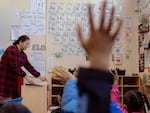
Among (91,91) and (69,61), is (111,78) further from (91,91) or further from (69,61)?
(69,61)

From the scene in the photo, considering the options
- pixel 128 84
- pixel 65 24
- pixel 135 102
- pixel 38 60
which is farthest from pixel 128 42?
pixel 135 102

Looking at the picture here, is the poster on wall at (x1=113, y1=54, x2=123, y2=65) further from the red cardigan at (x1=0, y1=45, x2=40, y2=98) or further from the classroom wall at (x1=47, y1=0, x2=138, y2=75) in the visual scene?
the red cardigan at (x1=0, y1=45, x2=40, y2=98)

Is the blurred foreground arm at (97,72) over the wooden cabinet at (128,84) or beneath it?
over

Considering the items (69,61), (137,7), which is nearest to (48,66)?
(69,61)

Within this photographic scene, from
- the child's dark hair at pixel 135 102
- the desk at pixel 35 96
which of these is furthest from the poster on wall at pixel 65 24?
the child's dark hair at pixel 135 102

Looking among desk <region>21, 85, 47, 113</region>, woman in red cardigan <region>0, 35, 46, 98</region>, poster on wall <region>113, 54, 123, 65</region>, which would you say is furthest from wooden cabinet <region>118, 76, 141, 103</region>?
woman in red cardigan <region>0, 35, 46, 98</region>

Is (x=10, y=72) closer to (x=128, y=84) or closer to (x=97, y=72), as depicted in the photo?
(x=128, y=84)

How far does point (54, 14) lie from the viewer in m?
5.86

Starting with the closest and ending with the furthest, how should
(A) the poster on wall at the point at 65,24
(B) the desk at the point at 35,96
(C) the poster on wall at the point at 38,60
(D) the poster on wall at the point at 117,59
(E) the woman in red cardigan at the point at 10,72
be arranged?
(E) the woman in red cardigan at the point at 10,72 < (B) the desk at the point at 35,96 < (C) the poster on wall at the point at 38,60 < (A) the poster on wall at the point at 65,24 < (D) the poster on wall at the point at 117,59

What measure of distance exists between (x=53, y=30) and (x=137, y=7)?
5.54 ft

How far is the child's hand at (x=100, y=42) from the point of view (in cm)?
54

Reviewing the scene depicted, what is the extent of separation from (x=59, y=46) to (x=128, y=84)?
4.84ft

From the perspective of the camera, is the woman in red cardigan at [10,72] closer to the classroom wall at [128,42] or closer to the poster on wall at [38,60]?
the poster on wall at [38,60]

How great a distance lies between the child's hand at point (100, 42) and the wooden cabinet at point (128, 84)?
5.23m
